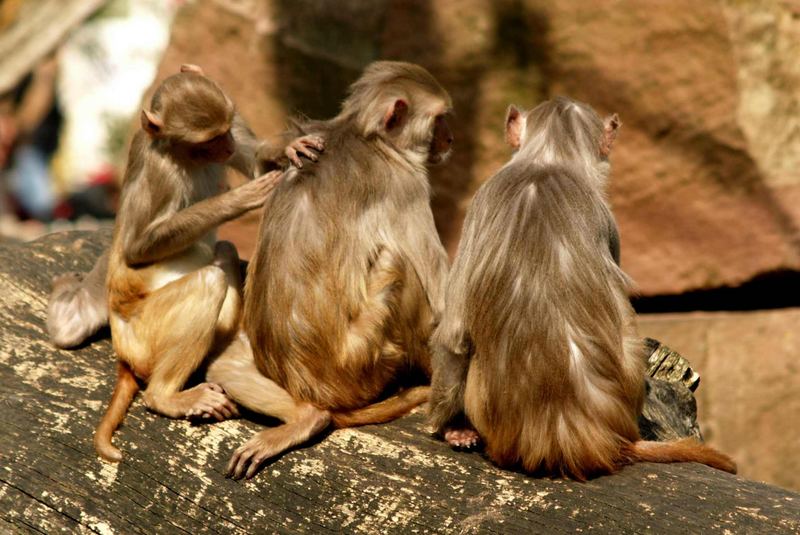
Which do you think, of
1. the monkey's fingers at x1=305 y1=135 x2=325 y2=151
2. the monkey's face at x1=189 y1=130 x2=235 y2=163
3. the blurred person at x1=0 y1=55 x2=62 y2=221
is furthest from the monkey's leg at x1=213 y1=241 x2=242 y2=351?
the blurred person at x1=0 y1=55 x2=62 y2=221

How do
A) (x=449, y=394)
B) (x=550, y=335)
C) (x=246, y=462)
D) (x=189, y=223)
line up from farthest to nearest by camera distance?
(x=189, y=223) < (x=449, y=394) < (x=246, y=462) < (x=550, y=335)

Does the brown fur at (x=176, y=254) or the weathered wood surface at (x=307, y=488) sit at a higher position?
the brown fur at (x=176, y=254)

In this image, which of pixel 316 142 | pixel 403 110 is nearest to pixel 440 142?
pixel 403 110

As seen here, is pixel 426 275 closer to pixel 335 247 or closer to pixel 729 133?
pixel 335 247

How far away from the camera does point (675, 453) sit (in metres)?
4.42

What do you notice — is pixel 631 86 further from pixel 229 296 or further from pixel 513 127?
pixel 229 296

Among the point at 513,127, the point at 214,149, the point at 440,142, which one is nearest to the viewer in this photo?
the point at 513,127

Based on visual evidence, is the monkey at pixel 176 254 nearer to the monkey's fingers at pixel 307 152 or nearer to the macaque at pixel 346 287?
the monkey's fingers at pixel 307 152

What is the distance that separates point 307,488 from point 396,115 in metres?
1.95

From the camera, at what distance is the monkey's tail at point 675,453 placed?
4.39 m

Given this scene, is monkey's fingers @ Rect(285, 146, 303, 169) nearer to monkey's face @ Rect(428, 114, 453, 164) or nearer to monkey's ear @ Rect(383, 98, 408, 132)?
monkey's ear @ Rect(383, 98, 408, 132)

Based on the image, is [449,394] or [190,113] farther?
[190,113]

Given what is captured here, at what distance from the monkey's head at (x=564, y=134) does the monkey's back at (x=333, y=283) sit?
0.67m

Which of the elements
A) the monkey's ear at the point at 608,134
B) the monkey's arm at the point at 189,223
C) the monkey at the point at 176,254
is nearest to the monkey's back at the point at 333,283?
the monkey's arm at the point at 189,223
